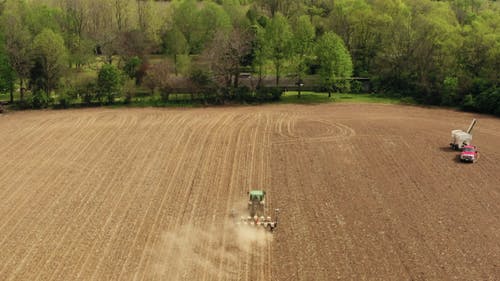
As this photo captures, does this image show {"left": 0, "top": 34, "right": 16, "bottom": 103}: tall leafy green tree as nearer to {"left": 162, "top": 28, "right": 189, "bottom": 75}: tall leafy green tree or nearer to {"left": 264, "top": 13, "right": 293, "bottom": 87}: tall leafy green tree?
{"left": 162, "top": 28, "right": 189, "bottom": 75}: tall leafy green tree

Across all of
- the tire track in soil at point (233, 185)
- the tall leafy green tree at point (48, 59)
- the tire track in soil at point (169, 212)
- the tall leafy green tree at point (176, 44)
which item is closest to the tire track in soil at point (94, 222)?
the tire track in soil at point (169, 212)

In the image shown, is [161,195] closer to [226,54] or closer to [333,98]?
[226,54]

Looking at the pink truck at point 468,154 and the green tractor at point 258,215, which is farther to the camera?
the pink truck at point 468,154

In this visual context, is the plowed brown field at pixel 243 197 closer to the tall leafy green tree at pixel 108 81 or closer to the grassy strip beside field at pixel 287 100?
the grassy strip beside field at pixel 287 100

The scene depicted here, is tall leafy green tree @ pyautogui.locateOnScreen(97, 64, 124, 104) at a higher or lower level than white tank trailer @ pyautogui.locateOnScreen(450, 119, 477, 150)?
higher

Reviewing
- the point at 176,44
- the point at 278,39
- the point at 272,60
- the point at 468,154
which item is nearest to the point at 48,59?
the point at 176,44

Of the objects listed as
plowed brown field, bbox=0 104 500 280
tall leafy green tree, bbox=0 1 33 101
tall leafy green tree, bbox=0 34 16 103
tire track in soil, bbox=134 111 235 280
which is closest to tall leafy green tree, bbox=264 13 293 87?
plowed brown field, bbox=0 104 500 280
